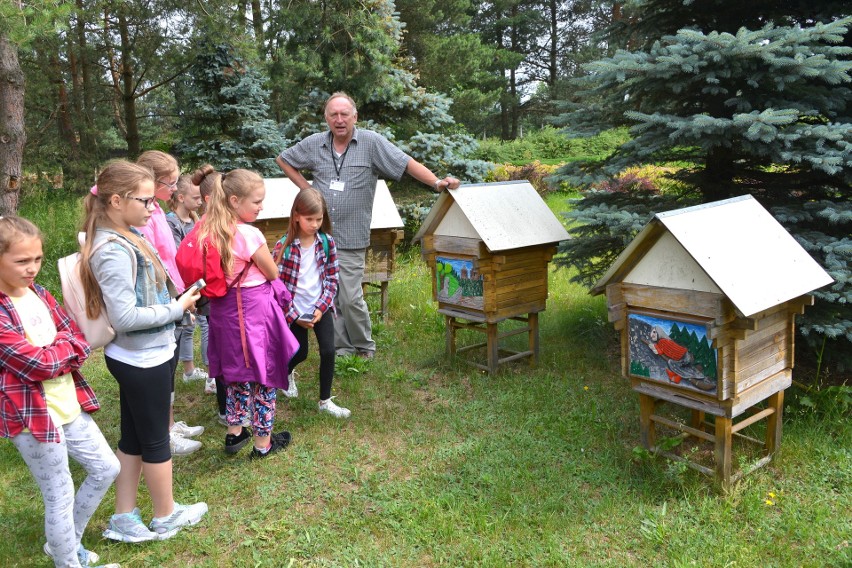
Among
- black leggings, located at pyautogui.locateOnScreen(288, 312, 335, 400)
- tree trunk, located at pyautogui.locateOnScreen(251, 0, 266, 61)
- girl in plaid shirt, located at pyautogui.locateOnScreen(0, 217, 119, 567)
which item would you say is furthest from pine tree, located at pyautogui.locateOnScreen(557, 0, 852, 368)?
tree trunk, located at pyautogui.locateOnScreen(251, 0, 266, 61)

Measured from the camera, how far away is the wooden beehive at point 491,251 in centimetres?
511

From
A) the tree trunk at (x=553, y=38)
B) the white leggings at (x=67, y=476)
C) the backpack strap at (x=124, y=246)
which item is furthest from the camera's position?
the tree trunk at (x=553, y=38)

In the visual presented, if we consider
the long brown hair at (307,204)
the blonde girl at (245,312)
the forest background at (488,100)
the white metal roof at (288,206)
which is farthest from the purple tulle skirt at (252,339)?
the white metal roof at (288,206)

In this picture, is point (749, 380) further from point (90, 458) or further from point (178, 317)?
point (90, 458)

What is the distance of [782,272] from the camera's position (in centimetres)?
349

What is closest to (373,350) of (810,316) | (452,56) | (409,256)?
(810,316)

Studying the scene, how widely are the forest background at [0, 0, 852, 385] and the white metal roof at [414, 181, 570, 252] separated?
0.89 feet

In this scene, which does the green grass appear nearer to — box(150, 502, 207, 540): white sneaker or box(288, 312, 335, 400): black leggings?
box(150, 502, 207, 540): white sneaker

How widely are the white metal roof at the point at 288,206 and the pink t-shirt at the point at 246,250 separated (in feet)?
9.93

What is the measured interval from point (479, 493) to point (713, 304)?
1.67 metres

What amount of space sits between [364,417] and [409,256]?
19.4 feet

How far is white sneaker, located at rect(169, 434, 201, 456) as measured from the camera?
4.30 m

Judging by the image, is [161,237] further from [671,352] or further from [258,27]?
[258,27]

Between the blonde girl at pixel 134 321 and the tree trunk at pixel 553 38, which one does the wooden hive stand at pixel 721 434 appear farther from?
the tree trunk at pixel 553 38
